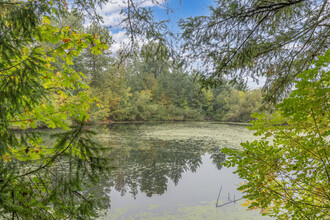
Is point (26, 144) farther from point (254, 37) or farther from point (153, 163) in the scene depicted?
point (153, 163)

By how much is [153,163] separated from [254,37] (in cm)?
466

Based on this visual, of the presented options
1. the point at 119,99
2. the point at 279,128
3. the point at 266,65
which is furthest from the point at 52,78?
the point at 119,99

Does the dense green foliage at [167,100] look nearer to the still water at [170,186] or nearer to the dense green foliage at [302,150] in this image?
the still water at [170,186]

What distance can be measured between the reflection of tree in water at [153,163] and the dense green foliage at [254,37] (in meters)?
2.99

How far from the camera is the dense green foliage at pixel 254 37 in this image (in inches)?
80.5

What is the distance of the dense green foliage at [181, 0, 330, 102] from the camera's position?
6.71ft

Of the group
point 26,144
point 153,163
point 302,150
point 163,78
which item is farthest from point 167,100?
point 26,144

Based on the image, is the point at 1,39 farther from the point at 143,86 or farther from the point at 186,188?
the point at 143,86

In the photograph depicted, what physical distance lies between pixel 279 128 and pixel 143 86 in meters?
20.2

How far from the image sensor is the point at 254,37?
2.14 metres

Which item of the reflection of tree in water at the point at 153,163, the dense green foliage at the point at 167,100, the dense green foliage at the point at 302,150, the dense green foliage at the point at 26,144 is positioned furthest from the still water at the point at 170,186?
the dense green foliage at the point at 167,100

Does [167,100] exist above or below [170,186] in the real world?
above

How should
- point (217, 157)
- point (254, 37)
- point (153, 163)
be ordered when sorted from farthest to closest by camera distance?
1. point (217, 157)
2. point (153, 163)
3. point (254, 37)

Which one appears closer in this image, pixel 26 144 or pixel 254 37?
pixel 26 144
